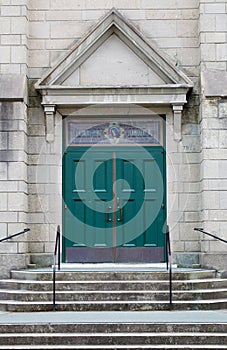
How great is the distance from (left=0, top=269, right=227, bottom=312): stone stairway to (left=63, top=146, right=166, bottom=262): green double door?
1644mm

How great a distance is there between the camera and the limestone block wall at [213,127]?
1104 cm

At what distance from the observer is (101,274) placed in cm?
1002

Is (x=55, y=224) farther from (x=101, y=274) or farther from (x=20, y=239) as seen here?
(x=101, y=274)

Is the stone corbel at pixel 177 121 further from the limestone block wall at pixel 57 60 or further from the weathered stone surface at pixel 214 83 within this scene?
the weathered stone surface at pixel 214 83

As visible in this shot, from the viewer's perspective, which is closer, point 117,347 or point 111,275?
point 117,347

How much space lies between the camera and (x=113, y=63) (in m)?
11.9

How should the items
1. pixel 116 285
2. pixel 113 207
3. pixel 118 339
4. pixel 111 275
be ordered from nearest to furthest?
pixel 118 339, pixel 116 285, pixel 111 275, pixel 113 207

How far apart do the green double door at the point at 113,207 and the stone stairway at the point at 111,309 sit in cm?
164

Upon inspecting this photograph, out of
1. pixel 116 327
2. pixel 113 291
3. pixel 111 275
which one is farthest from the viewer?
pixel 111 275

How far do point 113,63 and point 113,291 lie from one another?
4517mm

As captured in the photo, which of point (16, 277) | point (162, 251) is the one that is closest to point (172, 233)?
point (162, 251)

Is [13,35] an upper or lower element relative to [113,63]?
upper

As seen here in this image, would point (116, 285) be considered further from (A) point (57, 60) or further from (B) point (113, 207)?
(A) point (57, 60)

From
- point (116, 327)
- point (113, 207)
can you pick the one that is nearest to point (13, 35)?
point (113, 207)
